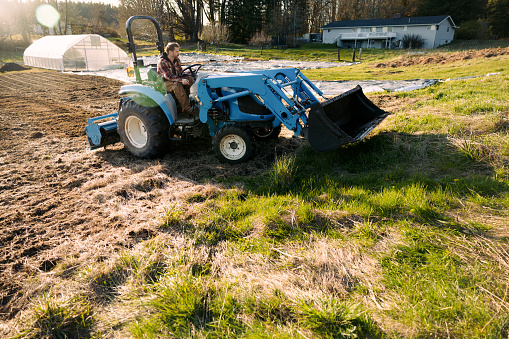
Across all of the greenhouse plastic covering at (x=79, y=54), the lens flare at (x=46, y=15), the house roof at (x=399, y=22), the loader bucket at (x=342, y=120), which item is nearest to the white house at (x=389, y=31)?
the house roof at (x=399, y=22)

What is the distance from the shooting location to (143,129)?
6.17 meters

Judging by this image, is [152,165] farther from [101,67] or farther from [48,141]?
[101,67]

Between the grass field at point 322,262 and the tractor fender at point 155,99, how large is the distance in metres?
1.70

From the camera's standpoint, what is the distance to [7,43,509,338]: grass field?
2.24 meters

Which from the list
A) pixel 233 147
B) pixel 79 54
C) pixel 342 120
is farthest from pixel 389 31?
pixel 233 147

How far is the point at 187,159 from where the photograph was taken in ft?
18.9

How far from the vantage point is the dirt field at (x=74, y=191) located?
3221 mm

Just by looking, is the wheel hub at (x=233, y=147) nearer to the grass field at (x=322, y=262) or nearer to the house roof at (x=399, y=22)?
the grass field at (x=322, y=262)

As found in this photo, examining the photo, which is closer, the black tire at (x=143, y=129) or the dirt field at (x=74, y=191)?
the dirt field at (x=74, y=191)

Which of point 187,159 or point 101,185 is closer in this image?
point 101,185

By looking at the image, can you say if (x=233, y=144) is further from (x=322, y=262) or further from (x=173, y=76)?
(x=322, y=262)

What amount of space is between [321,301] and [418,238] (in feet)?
3.98

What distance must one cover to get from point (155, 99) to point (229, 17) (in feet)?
151

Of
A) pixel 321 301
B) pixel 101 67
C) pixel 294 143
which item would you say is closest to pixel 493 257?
pixel 321 301
